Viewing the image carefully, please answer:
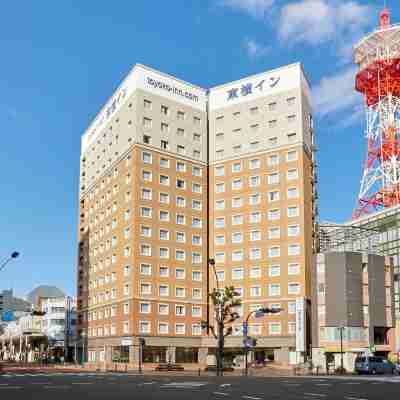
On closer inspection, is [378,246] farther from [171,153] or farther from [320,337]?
[171,153]

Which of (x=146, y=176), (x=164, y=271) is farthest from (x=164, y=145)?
(x=164, y=271)

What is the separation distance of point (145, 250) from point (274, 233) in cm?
2158

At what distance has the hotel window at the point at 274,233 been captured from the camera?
354 ft

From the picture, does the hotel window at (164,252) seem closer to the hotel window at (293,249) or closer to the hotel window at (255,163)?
the hotel window at (293,249)

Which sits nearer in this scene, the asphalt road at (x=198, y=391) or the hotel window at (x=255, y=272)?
the asphalt road at (x=198, y=391)

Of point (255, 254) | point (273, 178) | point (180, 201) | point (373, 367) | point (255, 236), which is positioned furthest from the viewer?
point (180, 201)

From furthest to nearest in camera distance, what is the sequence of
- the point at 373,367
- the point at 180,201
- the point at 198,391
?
the point at 180,201 < the point at 373,367 < the point at 198,391

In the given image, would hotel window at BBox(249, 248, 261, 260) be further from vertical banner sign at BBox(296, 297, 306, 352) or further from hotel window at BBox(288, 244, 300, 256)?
vertical banner sign at BBox(296, 297, 306, 352)

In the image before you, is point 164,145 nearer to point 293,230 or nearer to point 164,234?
point 164,234

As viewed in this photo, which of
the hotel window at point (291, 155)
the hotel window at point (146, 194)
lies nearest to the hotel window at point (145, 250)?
the hotel window at point (146, 194)

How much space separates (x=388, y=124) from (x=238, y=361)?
191 feet

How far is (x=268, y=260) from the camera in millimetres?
108125

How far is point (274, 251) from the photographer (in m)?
108

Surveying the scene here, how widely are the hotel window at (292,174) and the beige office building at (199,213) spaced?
0.23m
